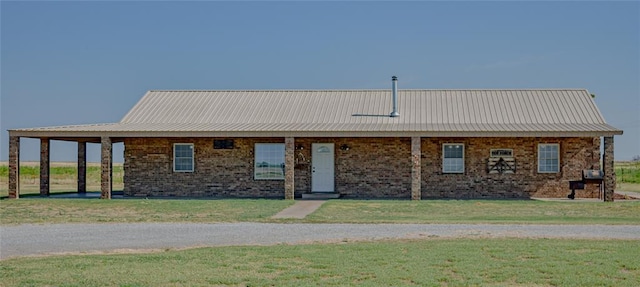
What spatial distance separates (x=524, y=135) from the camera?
24.5m

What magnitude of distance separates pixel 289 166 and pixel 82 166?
401 inches

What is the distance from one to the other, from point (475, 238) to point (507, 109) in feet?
51.4

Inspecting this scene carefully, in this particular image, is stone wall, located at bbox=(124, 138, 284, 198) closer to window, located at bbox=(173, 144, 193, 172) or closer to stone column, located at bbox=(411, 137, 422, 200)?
window, located at bbox=(173, 144, 193, 172)

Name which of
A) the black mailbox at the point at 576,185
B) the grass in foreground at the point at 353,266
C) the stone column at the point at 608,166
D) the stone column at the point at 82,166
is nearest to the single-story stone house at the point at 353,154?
the black mailbox at the point at 576,185

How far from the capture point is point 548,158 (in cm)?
2638

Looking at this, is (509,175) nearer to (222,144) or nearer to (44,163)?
(222,144)

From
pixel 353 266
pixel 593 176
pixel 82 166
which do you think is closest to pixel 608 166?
pixel 593 176

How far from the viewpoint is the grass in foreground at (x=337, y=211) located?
60.5 ft

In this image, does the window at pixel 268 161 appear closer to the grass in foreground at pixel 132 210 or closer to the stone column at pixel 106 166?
the grass in foreground at pixel 132 210

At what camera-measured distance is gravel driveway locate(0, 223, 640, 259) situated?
1335 centimetres

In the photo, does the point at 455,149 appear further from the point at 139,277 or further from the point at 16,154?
the point at 139,277

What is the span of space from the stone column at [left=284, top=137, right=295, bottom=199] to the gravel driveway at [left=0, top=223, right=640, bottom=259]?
25.4ft

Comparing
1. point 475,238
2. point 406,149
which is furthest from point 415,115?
point 475,238

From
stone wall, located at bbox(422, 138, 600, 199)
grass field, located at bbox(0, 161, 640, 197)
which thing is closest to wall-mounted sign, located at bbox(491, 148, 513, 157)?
stone wall, located at bbox(422, 138, 600, 199)
